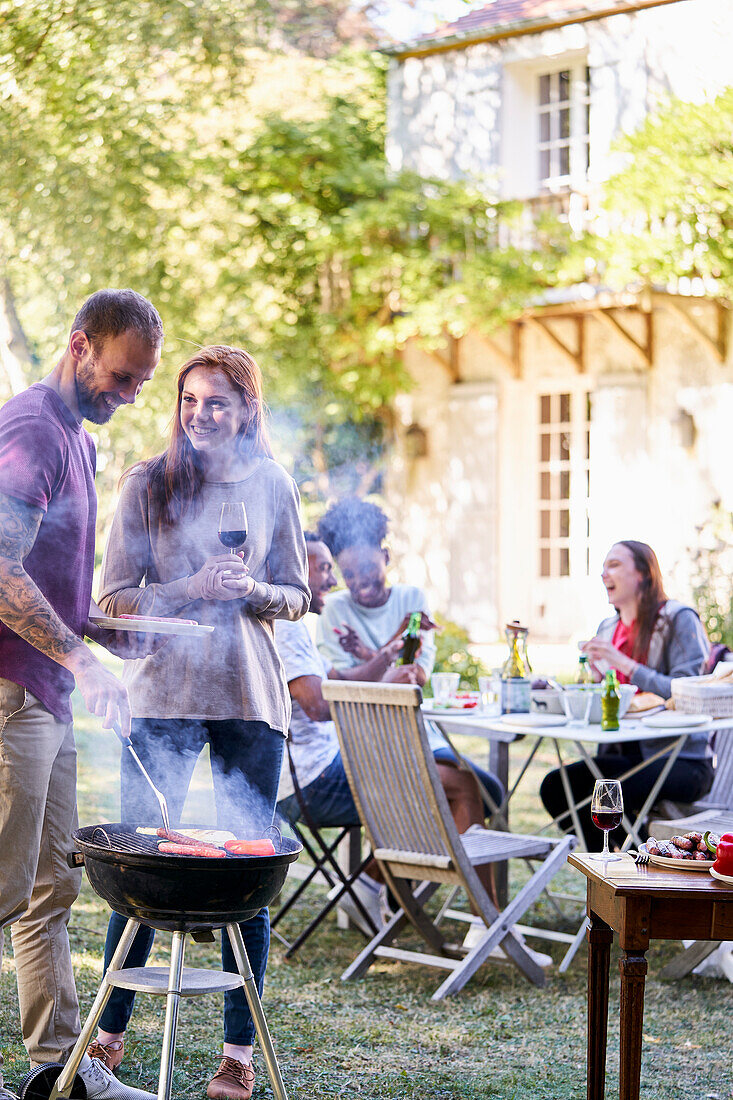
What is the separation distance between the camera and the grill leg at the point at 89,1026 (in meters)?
2.37

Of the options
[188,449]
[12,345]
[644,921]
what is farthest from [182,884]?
[12,345]

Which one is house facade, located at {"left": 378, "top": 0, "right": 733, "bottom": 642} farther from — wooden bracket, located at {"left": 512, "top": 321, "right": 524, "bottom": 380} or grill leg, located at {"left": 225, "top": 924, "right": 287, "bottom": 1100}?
grill leg, located at {"left": 225, "top": 924, "right": 287, "bottom": 1100}

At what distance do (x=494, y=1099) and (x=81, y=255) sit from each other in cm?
976

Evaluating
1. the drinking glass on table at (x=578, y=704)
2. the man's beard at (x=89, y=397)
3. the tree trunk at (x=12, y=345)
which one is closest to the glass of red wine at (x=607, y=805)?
the man's beard at (x=89, y=397)

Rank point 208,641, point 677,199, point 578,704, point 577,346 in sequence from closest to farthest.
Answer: point 208,641
point 578,704
point 677,199
point 577,346

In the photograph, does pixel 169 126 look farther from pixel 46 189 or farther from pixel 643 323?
pixel 643 323

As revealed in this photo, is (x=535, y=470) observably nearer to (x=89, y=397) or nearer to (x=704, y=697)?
(x=704, y=697)

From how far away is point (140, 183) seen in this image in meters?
11.9

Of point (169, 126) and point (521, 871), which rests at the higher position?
point (169, 126)

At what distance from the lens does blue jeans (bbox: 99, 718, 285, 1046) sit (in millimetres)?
2746

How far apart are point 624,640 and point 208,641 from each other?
8.04 feet

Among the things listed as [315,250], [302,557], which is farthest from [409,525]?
[302,557]

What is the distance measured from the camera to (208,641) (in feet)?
8.96

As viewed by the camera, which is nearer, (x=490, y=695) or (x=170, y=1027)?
(x=170, y=1027)
